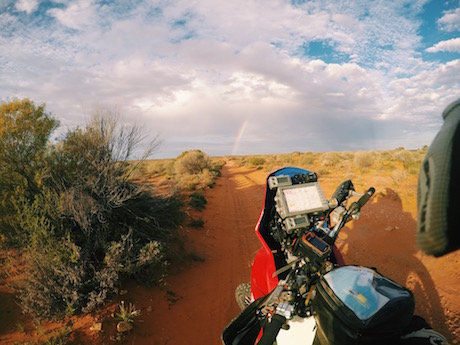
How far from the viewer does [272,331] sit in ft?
4.24

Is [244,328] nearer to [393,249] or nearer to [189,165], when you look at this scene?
[393,249]

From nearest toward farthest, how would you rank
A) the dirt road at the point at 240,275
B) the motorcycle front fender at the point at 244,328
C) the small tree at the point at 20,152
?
the motorcycle front fender at the point at 244,328
the dirt road at the point at 240,275
the small tree at the point at 20,152

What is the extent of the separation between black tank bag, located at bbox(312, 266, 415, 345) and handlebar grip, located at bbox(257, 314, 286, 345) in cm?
23

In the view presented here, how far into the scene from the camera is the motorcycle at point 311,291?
122cm

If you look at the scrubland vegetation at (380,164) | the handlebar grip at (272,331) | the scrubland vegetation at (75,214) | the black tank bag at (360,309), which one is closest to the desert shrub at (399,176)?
the scrubland vegetation at (380,164)

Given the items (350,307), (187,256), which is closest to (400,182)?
(187,256)

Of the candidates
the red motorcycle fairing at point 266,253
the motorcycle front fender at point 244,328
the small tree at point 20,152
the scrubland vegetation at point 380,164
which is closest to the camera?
the motorcycle front fender at point 244,328

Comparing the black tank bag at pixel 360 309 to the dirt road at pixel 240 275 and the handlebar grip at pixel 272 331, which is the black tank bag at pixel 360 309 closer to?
the handlebar grip at pixel 272 331

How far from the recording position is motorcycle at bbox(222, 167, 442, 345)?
122 cm

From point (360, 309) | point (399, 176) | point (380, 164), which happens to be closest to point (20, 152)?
point (360, 309)

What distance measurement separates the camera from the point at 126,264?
4.81 metres

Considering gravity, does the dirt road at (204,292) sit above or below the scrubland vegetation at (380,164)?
below

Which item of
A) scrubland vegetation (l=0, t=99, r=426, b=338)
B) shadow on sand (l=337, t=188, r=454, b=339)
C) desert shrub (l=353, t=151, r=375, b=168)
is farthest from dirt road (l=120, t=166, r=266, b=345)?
desert shrub (l=353, t=151, r=375, b=168)

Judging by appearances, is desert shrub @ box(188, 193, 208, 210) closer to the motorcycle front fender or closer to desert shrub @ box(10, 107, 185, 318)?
desert shrub @ box(10, 107, 185, 318)
